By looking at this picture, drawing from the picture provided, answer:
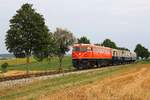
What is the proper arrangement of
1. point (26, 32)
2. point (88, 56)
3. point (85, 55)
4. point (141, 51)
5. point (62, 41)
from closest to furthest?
point (26, 32) < point (85, 55) < point (88, 56) < point (62, 41) < point (141, 51)

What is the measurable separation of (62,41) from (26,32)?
28096mm

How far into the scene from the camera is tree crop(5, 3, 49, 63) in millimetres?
51906

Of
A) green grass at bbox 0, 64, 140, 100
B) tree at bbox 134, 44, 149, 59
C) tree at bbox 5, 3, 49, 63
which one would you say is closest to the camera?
green grass at bbox 0, 64, 140, 100

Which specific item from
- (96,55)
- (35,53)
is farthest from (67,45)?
(35,53)

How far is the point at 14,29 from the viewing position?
51.7m

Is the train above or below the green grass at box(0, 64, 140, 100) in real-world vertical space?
above

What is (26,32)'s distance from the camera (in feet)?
171

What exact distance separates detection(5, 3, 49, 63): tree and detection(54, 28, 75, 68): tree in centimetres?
2349

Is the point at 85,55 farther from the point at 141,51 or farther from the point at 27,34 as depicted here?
the point at 141,51

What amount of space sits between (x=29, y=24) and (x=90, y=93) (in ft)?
103

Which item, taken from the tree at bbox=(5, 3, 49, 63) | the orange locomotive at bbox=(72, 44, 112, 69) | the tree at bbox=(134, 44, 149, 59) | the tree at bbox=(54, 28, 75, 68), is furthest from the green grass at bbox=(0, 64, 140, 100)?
the tree at bbox=(134, 44, 149, 59)

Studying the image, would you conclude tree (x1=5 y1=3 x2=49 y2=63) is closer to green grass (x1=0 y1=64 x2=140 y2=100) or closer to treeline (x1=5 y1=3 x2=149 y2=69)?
treeline (x1=5 y1=3 x2=149 y2=69)

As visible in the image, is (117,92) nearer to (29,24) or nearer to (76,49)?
(29,24)

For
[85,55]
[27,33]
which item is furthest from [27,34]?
[85,55]
